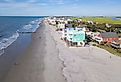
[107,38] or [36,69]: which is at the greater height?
[107,38]

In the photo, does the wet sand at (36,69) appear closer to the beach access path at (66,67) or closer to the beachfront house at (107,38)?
the beach access path at (66,67)

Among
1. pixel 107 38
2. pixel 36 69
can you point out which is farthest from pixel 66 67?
pixel 107 38

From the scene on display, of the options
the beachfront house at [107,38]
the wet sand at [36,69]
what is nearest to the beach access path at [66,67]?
the wet sand at [36,69]

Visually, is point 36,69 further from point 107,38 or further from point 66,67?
point 107,38

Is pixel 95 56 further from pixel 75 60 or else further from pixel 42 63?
pixel 42 63

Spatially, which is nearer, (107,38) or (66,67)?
(66,67)

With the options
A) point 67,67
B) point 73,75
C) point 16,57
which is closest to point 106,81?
point 73,75

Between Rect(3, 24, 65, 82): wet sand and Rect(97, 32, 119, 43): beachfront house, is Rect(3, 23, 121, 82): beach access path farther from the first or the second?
Rect(97, 32, 119, 43): beachfront house

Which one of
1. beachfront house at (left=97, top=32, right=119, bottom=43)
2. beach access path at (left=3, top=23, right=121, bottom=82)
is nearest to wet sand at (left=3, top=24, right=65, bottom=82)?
beach access path at (left=3, top=23, right=121, bottom=82)
